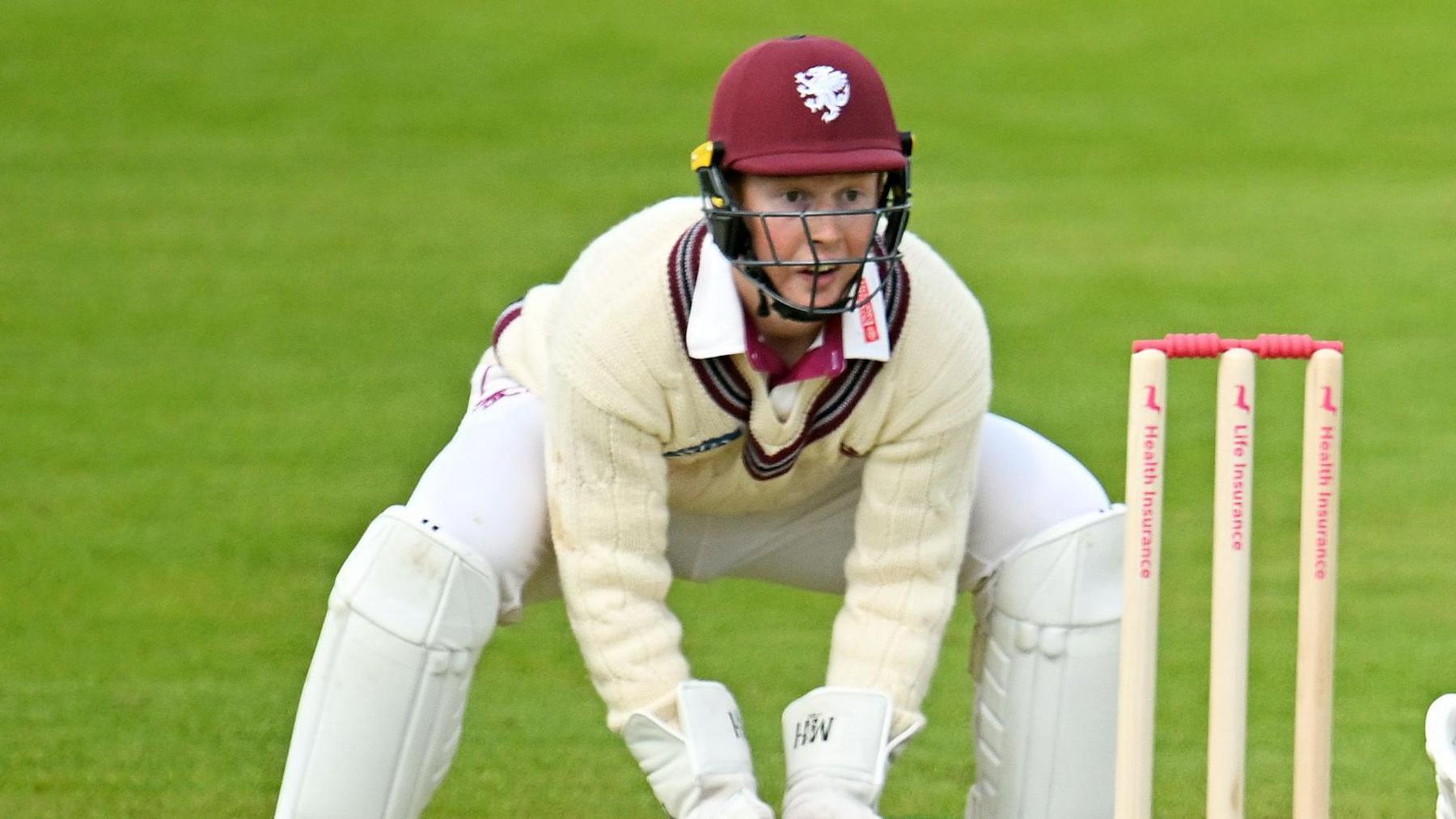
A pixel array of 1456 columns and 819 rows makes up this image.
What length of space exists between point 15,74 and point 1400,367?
4.69 meters

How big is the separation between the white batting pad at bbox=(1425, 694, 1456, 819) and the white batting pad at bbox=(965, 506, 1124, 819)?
356 millimetres

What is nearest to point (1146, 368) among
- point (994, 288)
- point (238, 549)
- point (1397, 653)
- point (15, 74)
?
point (1397, 653)

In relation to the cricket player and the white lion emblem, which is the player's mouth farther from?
the white lion emblem

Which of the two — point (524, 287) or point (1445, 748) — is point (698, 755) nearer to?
point (1445, 748)

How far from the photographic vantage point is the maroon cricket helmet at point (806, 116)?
226cm

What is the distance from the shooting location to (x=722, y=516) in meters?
2.62

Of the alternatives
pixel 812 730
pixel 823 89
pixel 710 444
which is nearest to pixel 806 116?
pixel 823 89

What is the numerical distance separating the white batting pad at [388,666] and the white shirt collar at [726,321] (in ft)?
1.08

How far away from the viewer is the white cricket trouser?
2480 millimetres

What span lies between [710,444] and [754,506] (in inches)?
5.9

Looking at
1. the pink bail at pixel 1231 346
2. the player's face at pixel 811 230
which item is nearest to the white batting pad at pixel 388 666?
the player's face at pixel 811 230

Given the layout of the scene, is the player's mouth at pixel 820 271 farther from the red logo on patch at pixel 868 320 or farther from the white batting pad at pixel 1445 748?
the white batting pad at pixel 1445 748

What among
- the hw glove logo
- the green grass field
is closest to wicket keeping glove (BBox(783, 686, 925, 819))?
the hw glove logo

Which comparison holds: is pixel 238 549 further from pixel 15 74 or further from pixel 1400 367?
pixel 15 74
